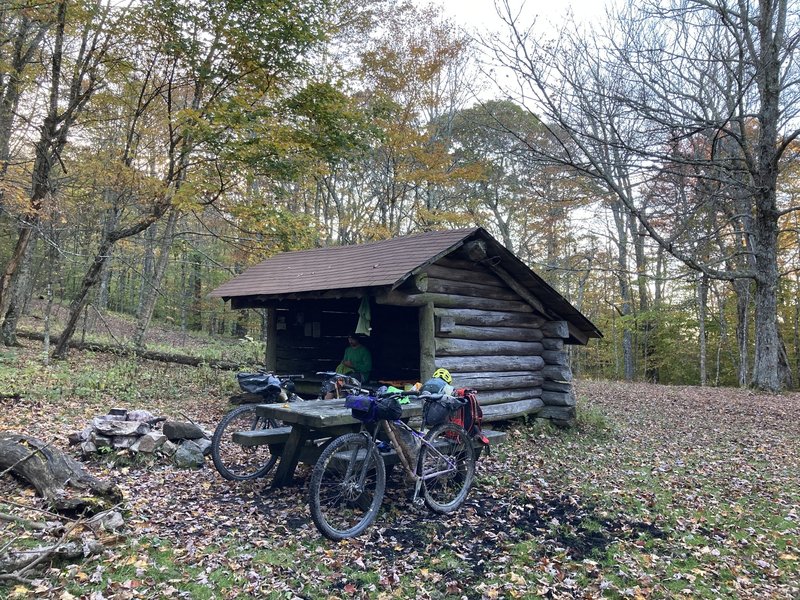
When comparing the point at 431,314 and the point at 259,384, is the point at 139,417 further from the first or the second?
the point at 431,314

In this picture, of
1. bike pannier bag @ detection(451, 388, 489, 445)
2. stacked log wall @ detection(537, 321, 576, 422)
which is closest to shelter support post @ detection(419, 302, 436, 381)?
bike pannier bag @ detection(451, 388, 489, 445)

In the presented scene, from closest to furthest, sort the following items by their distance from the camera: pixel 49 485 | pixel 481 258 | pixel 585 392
Answer: pixel 49 485
pixel 481 258
pixel 585 392

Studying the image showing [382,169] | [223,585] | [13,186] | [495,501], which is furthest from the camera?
[382,169]

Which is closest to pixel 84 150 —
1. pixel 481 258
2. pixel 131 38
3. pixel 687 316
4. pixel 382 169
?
pixel 131 38

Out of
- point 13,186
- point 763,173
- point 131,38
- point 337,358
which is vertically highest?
point 131,38

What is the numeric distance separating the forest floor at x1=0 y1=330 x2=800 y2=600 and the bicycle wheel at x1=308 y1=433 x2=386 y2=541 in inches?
6.6

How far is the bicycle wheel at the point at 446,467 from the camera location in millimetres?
5418

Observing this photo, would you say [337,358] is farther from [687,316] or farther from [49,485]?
[687,316]

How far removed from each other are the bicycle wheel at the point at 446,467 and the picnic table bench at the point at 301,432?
0.91ft

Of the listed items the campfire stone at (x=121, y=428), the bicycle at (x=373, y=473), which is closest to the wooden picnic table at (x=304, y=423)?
the bicycle at (x=373, y=473)

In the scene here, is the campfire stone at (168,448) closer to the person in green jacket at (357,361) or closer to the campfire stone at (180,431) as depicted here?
the campfire stone at (180,431)

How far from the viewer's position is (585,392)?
1500 cm

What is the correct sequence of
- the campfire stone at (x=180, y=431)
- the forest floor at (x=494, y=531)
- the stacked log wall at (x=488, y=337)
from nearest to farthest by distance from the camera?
the forest floor at (x=494, y=531) < the campfire stone at (x=180, y=431) < the stacked log wall at (x=488, y=337)

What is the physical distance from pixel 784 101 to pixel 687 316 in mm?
12111
